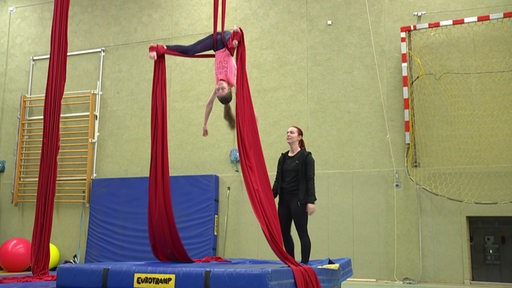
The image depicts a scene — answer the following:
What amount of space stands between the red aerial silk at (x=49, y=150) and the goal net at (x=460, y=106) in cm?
418

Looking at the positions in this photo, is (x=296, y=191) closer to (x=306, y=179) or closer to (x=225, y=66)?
(x=306, y=179)

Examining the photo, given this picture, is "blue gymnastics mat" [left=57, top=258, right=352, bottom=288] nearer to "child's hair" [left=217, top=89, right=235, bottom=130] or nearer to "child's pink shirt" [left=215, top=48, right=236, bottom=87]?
"child's hair" [left=217, top=89, right=235, bottom=130]

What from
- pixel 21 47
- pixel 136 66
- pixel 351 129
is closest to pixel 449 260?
pixel 351 129

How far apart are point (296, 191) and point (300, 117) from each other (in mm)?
3268

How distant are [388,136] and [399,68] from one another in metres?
0.94

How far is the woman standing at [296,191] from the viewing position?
393cm

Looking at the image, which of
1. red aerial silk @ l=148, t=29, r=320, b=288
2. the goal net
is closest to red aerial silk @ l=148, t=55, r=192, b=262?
red aerial silk @ l=148, t=29, r=320, b=288

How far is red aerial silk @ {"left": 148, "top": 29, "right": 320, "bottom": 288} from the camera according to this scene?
3.48m

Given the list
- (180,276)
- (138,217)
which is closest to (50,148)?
(180,276)

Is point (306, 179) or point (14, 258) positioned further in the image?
point (14, 258)

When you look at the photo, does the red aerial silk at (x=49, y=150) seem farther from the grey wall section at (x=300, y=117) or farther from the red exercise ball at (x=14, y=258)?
the grey wall section at (x=300, y=117)

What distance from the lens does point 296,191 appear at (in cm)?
400

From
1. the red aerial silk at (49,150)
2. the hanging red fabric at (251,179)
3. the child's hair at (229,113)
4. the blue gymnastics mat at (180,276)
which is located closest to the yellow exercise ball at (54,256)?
the red aerial silk at (49,150)

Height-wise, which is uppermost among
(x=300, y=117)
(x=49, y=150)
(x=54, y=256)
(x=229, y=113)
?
(x=300, y=117)
